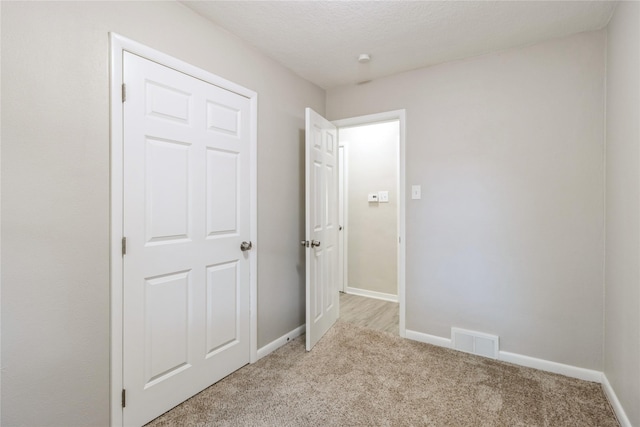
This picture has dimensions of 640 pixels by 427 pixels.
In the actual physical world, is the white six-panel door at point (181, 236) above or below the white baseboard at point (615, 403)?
above

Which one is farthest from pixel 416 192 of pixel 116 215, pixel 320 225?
pixel 116 215

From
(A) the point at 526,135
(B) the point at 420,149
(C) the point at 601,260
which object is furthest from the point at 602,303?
(B) the point at 420,149

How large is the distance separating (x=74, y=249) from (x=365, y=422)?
5.68 feet

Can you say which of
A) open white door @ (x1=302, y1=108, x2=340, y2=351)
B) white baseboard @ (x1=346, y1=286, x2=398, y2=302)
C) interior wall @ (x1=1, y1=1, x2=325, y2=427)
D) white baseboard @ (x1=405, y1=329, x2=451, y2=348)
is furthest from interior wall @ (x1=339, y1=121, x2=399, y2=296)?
interior wall @ (x1=1, y1=1, x2=325, y2=427)

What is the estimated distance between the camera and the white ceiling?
1810 millimetres

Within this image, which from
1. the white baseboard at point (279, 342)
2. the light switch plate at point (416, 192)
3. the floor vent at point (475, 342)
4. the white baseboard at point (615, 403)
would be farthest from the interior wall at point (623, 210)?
the white baseboard at point (279, 342)

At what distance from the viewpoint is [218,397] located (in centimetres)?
188

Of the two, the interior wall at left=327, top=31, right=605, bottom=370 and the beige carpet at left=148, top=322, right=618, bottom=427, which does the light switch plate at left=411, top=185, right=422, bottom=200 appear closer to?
the interior wall at left=327, top=31, right=605, bottom=370

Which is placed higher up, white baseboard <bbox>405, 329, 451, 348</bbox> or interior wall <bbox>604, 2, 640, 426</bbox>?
interior wall <bbox>604, 2, 640, 426</bbox>

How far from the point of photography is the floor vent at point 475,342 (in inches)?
93.5

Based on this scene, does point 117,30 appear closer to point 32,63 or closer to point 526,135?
point 32,63

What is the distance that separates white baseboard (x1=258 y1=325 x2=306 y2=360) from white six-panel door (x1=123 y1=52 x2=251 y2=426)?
16 centimetres

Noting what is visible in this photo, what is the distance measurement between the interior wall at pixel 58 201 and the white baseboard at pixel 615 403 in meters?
2.69

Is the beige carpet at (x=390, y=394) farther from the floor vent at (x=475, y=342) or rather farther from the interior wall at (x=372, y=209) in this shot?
the interior wall at (x=372, y=209)
